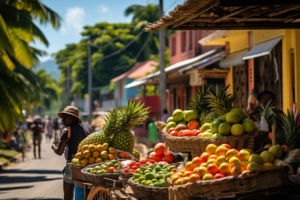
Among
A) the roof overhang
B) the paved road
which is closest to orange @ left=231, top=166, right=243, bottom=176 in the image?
the roof overhang

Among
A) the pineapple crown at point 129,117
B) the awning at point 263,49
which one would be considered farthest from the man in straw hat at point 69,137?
the awning at point 263,49

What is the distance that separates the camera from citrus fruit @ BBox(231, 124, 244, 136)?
16.2 feet

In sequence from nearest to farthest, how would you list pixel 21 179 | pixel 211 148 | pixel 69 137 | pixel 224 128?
1. pixel 211 148
2. pixel 224 128
3. pixel 69 137
4. pixel 21 179

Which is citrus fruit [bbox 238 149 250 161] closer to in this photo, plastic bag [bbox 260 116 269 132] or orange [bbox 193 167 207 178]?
orange [bbox 193 167 207 178]

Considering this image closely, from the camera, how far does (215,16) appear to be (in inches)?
219

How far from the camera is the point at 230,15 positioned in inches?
216

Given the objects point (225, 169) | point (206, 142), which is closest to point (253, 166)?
point (225, 169)

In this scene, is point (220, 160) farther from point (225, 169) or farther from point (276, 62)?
point (276, 62)

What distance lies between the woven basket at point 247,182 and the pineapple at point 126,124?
3416 millimetres

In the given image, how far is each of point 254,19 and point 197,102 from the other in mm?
1430

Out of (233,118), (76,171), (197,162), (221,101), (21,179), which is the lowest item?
(21,179)

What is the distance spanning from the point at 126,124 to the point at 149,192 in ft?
9.84

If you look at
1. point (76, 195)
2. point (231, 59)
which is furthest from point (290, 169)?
point (231, 59)

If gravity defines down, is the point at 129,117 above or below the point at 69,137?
above
